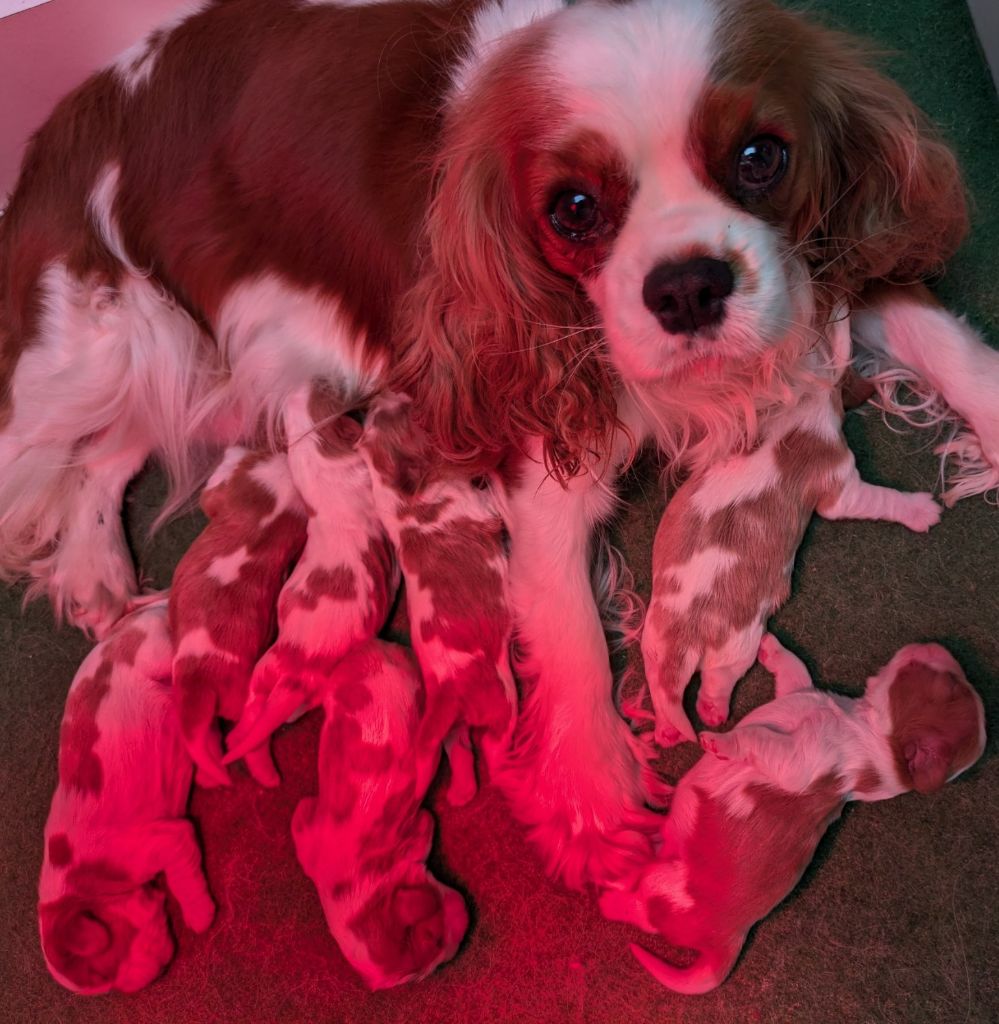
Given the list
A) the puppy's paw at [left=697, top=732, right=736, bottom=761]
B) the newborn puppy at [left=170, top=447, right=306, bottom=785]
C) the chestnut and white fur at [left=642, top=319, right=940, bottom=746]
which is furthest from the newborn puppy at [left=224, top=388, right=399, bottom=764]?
the puppy's paw at [left=697, top=732, right=736, bottom=761]

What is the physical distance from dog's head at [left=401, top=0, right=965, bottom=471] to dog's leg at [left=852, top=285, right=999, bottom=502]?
0.07 metres

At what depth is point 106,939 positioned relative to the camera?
172 centimetres

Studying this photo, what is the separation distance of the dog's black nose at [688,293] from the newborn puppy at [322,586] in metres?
0.75

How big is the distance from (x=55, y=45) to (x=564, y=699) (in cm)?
183

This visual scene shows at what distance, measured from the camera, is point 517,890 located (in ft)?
5.76

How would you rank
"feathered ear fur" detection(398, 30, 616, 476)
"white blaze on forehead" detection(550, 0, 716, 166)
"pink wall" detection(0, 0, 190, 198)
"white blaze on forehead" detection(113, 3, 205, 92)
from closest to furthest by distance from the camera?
"white blaze on forehead" detection(550, 0, 716, 166) < "feathered ear fur" detection(398, 30, 616, 476) < "white blaze on forehead" detection(113, 3, 205, 92) < "pink wall" detection(0, 0, 190, 198)

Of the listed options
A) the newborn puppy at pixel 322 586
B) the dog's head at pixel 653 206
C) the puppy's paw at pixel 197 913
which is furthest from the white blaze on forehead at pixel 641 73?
the puppy's paw at pixel 197 913

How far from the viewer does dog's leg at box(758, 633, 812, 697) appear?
1698 millimetres

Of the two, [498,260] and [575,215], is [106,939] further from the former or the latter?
[575,215]

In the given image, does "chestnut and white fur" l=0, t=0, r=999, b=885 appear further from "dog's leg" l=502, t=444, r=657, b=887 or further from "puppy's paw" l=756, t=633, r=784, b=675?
"puppy's paw" l=756, t=633, r=784, b=675

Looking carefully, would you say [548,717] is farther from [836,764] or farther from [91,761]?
[91,761]

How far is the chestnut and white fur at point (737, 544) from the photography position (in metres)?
1.62

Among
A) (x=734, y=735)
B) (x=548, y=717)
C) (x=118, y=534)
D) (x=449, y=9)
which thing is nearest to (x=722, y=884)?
(x=734, y=735)

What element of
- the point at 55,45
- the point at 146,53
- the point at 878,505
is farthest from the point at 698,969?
the point at 55,45
